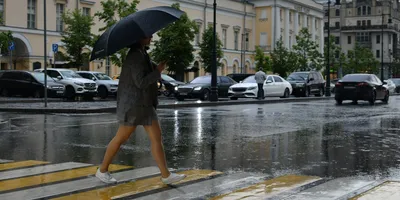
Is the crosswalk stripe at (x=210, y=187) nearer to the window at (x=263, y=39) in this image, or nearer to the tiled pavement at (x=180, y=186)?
the tiled pavement at (x=180, y=186)

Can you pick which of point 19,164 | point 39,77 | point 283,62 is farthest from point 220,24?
point 19,164

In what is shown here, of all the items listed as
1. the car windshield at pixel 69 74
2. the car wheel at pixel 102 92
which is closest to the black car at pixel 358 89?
the car wheel at pixel 102 92

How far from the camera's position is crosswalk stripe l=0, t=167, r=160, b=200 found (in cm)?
631

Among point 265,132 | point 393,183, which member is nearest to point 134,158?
point 393,183

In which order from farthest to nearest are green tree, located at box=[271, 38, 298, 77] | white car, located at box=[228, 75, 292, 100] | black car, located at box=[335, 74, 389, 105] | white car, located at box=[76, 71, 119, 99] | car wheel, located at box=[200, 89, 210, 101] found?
green tree, located at box=[271, 38, 298, 77] < white car, located at box=[76, 71, 119, 99] < white car, located at box=[228, 75, 292, 100] < car wheel, located at box=[200, 89, 210, 101] < black car, located at box=[335, 74, 389, 105]

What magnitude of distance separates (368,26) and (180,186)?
123 m

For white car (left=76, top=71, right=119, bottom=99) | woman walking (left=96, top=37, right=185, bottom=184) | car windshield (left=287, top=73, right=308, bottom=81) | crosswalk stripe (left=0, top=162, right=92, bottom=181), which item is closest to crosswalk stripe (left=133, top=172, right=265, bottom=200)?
woman walking (left=96, top=37, right=185, bottom=184)

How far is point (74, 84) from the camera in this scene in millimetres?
32906

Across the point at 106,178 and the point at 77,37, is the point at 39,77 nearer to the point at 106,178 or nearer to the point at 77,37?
the point at 77,37

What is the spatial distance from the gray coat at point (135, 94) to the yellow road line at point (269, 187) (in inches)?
53.8

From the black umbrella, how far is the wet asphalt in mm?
2229

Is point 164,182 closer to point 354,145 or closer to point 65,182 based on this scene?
point 65,182

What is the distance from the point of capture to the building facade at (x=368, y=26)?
123 metres

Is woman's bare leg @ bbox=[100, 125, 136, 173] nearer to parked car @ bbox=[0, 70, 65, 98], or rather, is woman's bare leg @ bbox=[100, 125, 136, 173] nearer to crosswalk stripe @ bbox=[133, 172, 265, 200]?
crosswalk stripe @ bbox=[133, 172, 265, 200]
